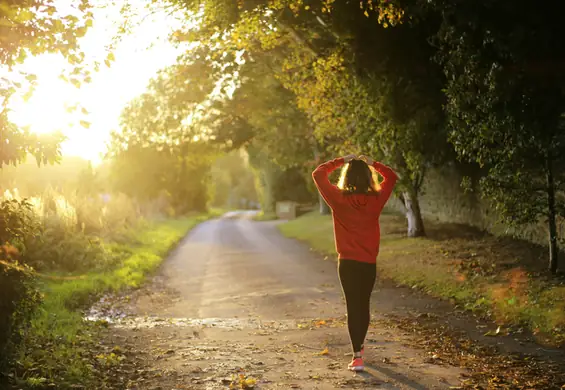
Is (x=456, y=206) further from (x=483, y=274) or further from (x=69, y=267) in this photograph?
(x=69, y=267)

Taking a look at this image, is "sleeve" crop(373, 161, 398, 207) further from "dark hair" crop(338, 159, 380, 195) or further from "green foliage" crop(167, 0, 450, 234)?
"green foliage" crop(167, 0, 450, 234)

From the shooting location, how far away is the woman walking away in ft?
22.3

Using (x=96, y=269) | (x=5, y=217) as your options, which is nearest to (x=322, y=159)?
(x=96, y=269)

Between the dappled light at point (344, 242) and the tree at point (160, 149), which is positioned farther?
the tree at point (160, 149)

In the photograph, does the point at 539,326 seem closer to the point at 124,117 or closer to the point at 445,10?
the point at 445,10

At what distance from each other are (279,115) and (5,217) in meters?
26.0

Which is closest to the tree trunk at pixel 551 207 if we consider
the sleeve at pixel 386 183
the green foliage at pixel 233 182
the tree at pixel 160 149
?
the sleeve at pixel 386 183

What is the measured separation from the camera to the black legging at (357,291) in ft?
22.5

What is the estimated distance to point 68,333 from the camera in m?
8.50

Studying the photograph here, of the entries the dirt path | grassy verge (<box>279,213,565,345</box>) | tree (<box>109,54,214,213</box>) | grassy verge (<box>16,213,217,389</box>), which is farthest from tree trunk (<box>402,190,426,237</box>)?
tree (<box>109,54,214,213</box>)

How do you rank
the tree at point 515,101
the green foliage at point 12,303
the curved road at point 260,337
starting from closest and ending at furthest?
the green foliage at point 12,303 < the curved road at point 260,337 < the tree at point 515,101

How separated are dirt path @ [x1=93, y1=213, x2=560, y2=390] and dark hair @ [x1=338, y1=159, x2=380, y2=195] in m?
1.86

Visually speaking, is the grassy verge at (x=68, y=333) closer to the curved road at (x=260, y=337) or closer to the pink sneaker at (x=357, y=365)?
the curved road at (x=260, y=337)

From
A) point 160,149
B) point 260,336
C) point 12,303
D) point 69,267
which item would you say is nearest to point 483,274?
point 260,336
